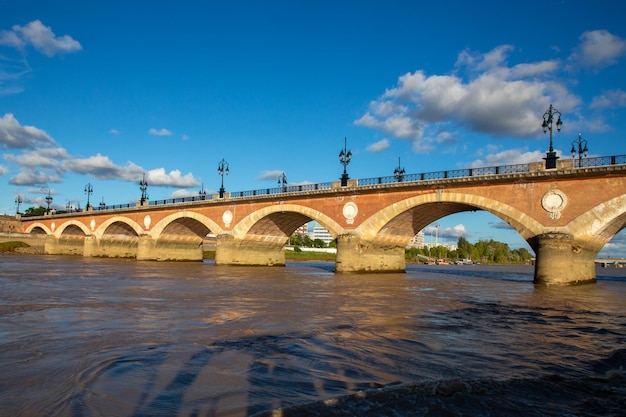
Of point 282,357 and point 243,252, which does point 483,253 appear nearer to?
point 243,252

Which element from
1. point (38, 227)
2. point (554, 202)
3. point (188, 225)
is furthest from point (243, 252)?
point (38, 227)

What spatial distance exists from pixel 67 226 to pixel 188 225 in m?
26.4

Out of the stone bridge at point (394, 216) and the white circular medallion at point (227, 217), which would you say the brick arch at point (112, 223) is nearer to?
the stone bridge at point (394, 216)

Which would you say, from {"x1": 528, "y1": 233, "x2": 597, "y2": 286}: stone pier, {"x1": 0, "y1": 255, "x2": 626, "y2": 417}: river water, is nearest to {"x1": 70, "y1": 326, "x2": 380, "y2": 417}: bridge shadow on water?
{"x1": 0, "y1": 255, "x2": 626, "y2": 417}: river water

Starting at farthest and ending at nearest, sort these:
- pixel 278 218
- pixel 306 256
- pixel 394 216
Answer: pixel 306 256 < pixel 278 218 < pixel 394 216

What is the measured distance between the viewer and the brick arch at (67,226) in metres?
56.2

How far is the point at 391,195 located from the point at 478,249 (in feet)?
355

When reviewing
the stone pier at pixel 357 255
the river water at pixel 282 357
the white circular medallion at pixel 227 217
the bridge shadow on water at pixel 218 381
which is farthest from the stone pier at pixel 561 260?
the white circular medallion at pixel 227 217

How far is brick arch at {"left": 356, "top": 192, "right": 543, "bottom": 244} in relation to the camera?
899 inches

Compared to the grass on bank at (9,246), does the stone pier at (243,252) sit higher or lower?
higher

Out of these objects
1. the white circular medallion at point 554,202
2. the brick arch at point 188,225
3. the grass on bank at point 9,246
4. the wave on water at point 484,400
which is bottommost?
the grass on bank at point 9,246

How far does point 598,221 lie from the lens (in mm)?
20281

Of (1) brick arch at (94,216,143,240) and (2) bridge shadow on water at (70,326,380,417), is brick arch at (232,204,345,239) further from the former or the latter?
(2) bridge shadow on water at (70,326,380,417)

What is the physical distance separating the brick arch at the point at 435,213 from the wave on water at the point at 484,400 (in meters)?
19.1
